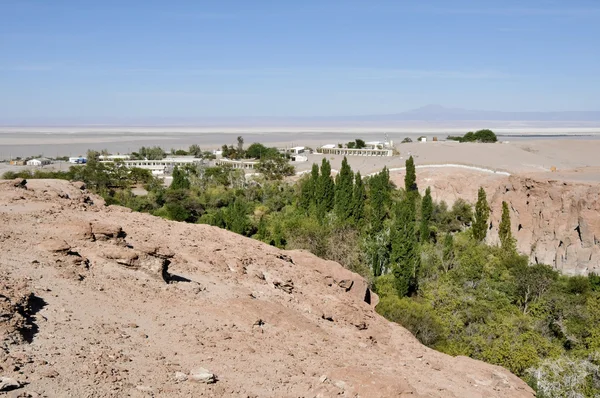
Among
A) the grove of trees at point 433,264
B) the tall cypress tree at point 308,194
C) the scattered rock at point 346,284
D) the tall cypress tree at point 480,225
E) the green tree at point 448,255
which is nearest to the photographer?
the scattered rock at point 346,284

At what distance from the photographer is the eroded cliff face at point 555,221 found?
1350 inches

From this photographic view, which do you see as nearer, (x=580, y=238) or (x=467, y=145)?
(x=580, y=238)

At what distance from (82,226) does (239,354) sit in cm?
543

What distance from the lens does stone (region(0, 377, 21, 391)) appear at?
7.67 metres

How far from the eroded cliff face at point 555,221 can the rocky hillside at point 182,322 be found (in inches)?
841

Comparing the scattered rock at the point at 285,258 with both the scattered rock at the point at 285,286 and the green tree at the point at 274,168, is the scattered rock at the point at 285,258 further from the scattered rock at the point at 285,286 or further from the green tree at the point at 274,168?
the green tree at the point at 274,168

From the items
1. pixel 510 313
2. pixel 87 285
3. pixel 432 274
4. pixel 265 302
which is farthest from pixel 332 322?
pixel 432 274

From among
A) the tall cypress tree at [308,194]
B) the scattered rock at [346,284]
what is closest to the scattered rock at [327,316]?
the scattered rock at [346,284]

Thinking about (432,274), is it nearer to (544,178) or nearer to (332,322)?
(544,178)

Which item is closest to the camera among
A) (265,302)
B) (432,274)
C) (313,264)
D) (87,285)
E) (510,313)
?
(87,285)

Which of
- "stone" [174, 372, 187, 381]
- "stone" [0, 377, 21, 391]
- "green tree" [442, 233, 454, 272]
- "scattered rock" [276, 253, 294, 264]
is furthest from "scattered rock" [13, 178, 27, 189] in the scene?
"green tree" [442, 233, 454, 272]

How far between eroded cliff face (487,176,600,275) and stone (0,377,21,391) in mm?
31508

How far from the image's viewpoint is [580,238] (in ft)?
114

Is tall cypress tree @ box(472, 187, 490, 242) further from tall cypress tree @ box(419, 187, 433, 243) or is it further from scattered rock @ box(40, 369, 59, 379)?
scattered rock @ box(40, 369, 59, 379)
